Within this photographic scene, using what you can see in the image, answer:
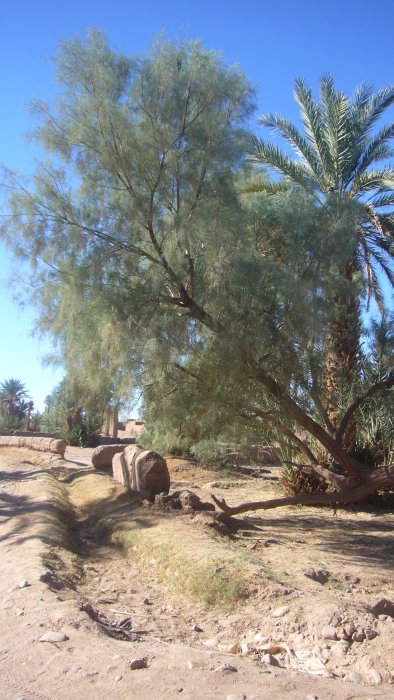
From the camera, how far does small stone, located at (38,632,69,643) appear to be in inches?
196

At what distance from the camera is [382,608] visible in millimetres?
6023

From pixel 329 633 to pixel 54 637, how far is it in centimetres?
223

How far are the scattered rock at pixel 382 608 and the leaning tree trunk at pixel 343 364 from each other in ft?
21.0

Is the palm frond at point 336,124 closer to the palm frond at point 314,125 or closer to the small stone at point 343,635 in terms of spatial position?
the palm frond at point 314,125

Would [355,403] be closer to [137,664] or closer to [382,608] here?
[382,608]

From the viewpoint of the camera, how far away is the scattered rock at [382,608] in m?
5.96

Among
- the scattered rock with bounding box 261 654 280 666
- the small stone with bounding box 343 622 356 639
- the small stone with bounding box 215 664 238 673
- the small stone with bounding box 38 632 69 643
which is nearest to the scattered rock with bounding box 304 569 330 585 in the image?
the small stone with bounding box 343 622 356 639

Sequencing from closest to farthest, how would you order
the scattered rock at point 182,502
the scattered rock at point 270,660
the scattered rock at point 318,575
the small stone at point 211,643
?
the scattered rock at point 270,660, the small stone at point 211,643, the scattered rock at point 318,575, the scattered rock at point 182,502

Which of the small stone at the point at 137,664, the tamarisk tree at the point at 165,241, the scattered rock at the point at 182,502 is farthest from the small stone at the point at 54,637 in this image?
the scattered rock at the point at 182,502

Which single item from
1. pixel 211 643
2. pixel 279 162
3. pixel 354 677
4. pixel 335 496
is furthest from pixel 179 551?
pixel 279 162

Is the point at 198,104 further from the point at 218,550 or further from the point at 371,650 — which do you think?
the point at 371,650

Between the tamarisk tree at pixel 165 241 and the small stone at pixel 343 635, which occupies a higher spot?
the tamarisk tree at pixel 165 241

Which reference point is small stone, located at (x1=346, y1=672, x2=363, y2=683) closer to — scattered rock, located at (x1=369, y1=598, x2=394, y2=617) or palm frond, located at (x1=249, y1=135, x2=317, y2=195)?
scattered rock, located at (x1=369, y1=598, x2=394, y2=617)

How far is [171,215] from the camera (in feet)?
32.6
